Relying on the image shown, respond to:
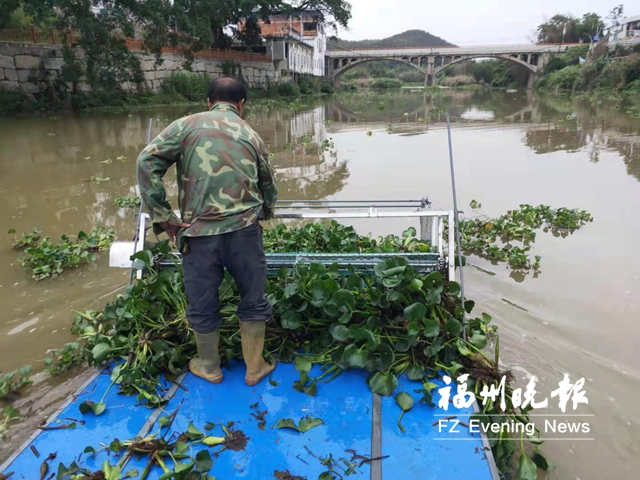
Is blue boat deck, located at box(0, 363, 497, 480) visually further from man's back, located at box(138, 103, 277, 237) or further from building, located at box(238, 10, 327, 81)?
building, located at box(238, 10, 327, 81)

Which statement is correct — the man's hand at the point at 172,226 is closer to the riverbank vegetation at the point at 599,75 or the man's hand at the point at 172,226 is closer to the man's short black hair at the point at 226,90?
the man's short black hair at the point at 226,90

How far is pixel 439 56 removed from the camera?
6425 cm

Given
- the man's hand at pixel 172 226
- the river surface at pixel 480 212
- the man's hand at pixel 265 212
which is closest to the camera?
the man's hand at pixel 172 226

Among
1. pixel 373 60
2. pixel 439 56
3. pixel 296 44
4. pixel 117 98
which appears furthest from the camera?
pixel 373 60

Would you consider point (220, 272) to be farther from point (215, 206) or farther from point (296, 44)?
point (296, 44)

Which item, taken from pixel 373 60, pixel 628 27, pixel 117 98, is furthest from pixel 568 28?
pixel 117 98

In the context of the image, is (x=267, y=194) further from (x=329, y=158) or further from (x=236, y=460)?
(x=329, y=158)

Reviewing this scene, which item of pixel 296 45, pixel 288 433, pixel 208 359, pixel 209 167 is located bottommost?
pixel 288 433

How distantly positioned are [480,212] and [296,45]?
150 ft

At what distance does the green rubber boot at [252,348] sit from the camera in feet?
9.37

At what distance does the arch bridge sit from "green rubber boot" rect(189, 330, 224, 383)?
Answer: 209 ft

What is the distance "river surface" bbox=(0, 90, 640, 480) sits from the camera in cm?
352

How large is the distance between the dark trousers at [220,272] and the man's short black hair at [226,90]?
2.51 ft

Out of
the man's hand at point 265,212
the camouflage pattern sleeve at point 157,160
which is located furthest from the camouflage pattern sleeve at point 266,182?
the camouflage pattern sleeve at point 157,160
